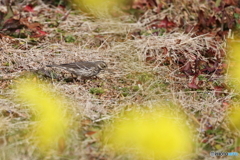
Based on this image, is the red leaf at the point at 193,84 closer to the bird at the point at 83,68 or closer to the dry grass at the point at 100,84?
the dry grass at the point at 100,84

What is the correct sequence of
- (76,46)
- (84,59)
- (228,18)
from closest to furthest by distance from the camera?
(84,59)
(76,46)
(228,18)

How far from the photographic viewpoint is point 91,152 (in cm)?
434

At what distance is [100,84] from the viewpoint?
19.3ft

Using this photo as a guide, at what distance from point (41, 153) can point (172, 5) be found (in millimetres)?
4801

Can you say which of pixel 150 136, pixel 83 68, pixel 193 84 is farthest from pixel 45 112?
pixel 193 84

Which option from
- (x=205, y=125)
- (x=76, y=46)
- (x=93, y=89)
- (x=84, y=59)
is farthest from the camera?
(x=76, y=46)

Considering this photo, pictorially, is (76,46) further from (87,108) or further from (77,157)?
(77,157)

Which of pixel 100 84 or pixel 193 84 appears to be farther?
pixel 100 84

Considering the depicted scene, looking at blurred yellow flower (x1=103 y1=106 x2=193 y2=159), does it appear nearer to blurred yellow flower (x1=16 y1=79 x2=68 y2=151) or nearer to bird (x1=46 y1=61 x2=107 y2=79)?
blurred yellow flower (x1=16 y1=79 x2=68 y2=151)

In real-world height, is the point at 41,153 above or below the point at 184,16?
below

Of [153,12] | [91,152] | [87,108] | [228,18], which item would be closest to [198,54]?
[228,18]

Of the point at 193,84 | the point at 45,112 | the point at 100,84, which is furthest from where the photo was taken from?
the point at 100,84

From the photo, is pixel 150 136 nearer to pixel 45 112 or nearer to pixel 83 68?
pixel 45 112

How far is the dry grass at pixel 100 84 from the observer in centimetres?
449
